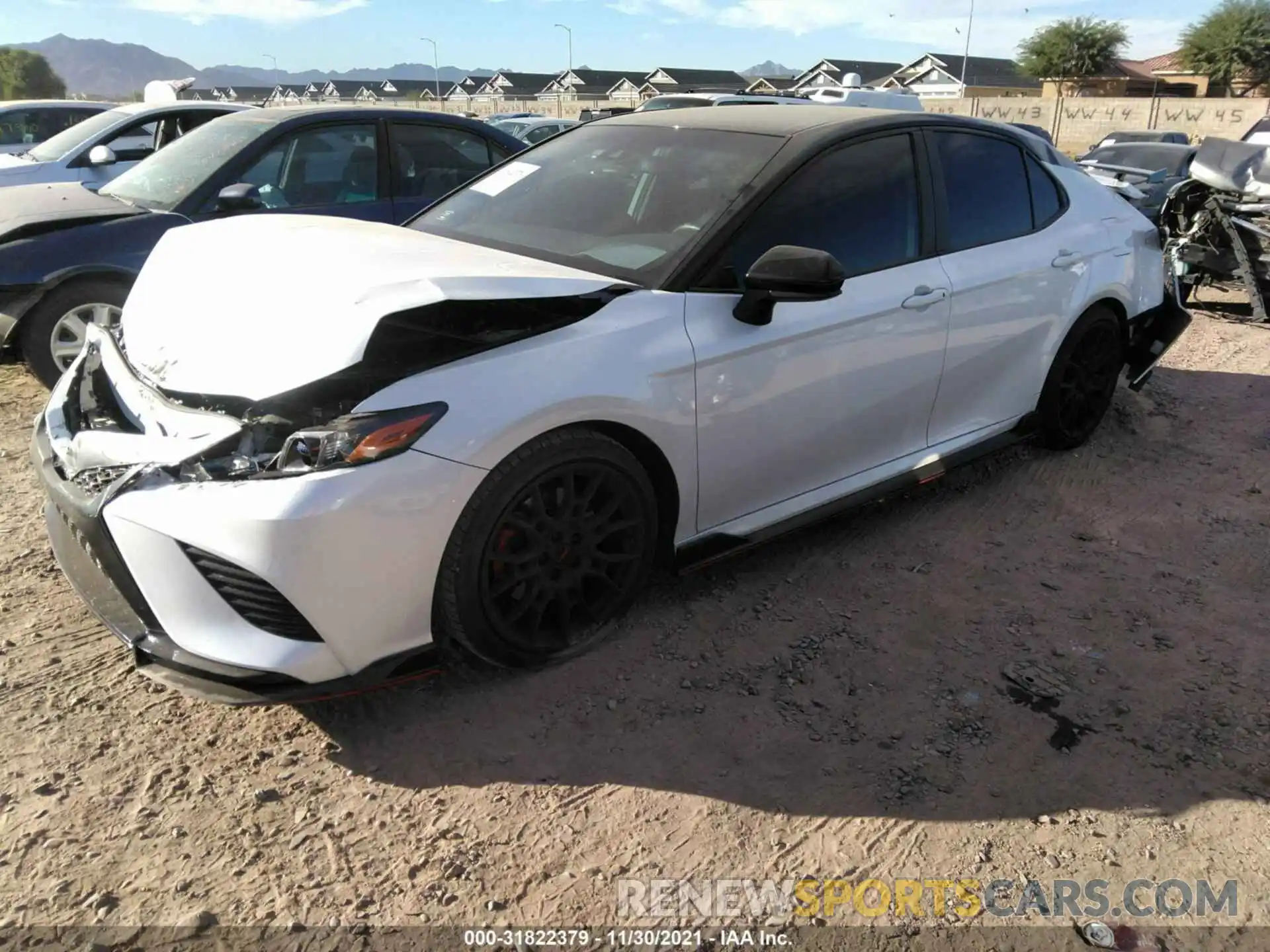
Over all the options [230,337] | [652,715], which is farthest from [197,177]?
[652,715]

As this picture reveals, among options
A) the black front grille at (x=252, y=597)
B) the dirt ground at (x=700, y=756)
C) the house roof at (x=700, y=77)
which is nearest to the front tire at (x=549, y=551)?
the dirt ground at (x=700, y=756)

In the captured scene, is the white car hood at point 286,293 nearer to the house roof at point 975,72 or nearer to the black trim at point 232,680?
the black trim at point 232,680

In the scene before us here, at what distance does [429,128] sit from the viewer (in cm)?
618

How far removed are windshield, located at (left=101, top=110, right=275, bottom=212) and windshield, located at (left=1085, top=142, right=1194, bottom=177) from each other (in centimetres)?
1245

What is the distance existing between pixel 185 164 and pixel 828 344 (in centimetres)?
463

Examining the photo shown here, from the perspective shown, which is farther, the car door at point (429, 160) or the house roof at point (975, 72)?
the house roof at point (975, 72)

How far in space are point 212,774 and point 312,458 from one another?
91 cm

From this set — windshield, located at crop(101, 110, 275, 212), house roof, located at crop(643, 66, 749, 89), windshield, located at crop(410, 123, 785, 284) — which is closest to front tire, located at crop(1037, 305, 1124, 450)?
windshield, located at crop(410, 123, 785, 284)

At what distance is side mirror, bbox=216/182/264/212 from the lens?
5.24 m

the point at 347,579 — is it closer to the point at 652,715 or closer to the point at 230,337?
the point at 230,337

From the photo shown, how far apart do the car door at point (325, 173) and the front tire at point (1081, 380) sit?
4001 mm

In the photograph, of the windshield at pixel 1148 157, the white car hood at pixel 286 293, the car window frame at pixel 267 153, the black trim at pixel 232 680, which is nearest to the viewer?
the black trim at pixel 232 680

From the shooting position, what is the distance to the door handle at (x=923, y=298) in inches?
138

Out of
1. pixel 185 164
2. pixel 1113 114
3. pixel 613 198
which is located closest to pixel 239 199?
pixel 185 164
